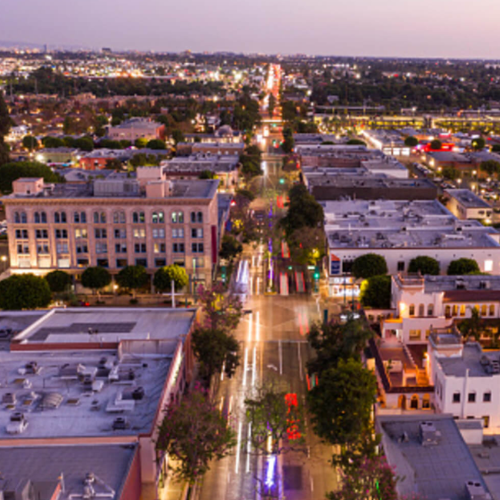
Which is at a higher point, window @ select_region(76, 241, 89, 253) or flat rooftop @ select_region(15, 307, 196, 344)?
window @ select_region(76, 241, 89, 253)

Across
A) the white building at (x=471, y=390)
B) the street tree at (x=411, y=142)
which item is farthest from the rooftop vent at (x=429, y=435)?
the street tree at (x=411, y=142)

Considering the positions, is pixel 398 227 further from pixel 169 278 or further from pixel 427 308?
pixel 169 278

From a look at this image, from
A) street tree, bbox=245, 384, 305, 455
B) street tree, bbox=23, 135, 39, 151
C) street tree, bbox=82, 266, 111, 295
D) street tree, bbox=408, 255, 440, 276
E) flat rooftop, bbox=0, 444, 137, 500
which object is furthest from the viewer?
street tree, bbox=23, 135, 39, 151

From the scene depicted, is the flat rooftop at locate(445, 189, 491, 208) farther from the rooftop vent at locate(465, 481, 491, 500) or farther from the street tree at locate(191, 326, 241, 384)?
the rooftop vent at locate(465, 481, 491, 500)

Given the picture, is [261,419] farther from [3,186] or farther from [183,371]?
[3,186]

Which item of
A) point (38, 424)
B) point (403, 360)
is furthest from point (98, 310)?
point (403, 360)

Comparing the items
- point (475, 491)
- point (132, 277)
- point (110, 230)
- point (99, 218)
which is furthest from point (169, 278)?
point (475, 491)

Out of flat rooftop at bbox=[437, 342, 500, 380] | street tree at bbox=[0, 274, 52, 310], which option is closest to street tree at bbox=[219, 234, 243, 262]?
street tree at bbox=[0, 274, 52, 310]
